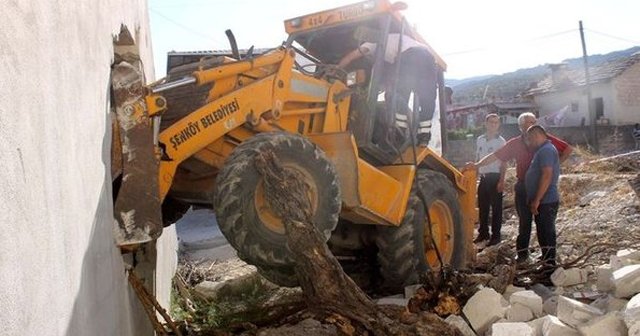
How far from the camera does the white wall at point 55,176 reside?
155 cm

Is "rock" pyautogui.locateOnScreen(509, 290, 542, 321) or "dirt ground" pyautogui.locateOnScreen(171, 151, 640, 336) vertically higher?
"rock" pyautogui.locateOnScreen(509, 290, 542, 321)

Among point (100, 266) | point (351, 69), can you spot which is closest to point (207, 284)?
point (351, 69)

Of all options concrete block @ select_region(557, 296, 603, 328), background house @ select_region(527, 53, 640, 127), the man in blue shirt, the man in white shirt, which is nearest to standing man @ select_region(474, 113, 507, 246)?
the man in blue shirt

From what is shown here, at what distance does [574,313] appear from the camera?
407 centimetres

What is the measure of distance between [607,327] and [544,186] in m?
2.66

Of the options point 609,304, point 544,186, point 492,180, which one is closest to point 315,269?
point 609,304

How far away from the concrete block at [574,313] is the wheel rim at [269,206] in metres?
1.81

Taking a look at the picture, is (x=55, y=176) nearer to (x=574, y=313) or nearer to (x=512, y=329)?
(x=512, y=329)

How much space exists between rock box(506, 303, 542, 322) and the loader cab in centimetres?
185

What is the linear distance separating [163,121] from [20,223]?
304 cm

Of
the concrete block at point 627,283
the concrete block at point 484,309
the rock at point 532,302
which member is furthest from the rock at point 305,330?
the concrete block at point 627,283

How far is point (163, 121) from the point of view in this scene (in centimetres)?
458

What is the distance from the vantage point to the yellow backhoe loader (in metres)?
3.62

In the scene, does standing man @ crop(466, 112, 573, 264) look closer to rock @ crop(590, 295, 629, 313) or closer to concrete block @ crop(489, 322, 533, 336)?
rock @ crop(590, 295, 629, 313)
